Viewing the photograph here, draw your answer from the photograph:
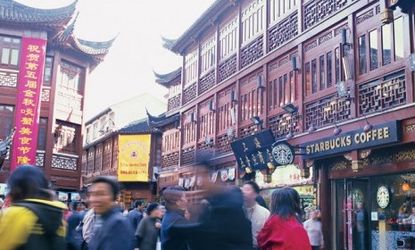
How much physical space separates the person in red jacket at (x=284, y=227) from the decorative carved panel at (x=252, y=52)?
1267 centimetres

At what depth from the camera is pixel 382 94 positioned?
11328 mm

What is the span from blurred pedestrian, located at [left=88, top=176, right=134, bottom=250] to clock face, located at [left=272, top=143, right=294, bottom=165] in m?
10.3

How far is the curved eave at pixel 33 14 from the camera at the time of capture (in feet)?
80.9

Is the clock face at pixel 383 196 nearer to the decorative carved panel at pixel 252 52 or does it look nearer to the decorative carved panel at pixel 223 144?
the decorative carved panel at pixel 252 52

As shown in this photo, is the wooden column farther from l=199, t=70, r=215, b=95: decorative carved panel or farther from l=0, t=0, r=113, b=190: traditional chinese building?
l=0, t=0, r=113, b=190: traditional chinese building

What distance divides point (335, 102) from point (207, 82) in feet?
33.9

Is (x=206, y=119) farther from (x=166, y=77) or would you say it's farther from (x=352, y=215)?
(x=352, y=215)

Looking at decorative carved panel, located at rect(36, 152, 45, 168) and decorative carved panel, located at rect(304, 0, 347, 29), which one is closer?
decorative carved panel, located at rect(304, 0, 347, 29)

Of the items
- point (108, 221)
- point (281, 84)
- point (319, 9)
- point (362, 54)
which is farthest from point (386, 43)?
point (108, 221)

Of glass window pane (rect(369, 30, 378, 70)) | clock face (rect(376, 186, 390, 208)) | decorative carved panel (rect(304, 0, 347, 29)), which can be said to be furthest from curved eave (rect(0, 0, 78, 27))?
clock face (rect(376, 186, 390, 208))

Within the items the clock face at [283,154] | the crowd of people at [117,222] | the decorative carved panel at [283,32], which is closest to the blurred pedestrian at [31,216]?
the crowd of people at [117,222]

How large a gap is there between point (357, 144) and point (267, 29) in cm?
648

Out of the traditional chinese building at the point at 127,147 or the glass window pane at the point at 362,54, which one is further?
the traditional chinese building at the point at 127,147

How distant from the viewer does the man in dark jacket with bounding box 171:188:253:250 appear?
3.44 m
